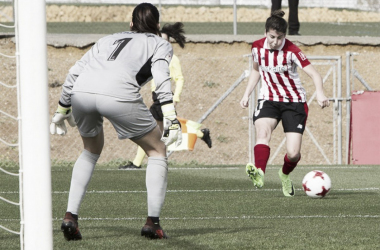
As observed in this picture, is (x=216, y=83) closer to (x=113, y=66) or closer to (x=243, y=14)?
(x=243, y=14)

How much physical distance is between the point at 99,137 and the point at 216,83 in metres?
13.3

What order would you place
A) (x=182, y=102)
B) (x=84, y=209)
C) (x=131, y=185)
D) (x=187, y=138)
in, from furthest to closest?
(x=182, y=102), (x=187, y=138), (x=131, y=185), (x=84, y=209)

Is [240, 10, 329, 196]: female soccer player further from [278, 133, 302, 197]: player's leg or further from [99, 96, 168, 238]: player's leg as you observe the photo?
[99, 96, 168, 238]: player's leg

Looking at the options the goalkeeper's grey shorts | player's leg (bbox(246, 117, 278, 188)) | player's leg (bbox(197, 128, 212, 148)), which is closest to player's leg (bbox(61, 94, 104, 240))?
the goalkeeper's grey shorts

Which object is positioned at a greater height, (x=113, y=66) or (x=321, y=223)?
(x=113, y=66)

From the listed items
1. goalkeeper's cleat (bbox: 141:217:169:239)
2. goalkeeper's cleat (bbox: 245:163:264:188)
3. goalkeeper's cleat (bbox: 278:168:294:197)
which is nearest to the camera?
goalkeeper's cleat (bbox: 141:217:169:239)

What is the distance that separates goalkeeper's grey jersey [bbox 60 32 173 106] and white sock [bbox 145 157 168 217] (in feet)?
1.72

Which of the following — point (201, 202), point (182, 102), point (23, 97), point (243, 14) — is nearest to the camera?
point (23, 97)

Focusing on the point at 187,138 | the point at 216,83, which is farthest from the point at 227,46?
the point at 187,138

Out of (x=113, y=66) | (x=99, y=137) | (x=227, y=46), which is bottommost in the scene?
(x=99, y=137)

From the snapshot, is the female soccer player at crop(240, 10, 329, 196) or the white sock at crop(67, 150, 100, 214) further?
the female soccer player at crop(240, 10, 329, 196)

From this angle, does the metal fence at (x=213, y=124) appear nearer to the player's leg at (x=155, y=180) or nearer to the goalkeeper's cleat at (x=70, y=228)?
the player's leg at (x=155, y=180)

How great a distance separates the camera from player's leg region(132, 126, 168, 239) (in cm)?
591

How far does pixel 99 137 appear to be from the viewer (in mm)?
6117
